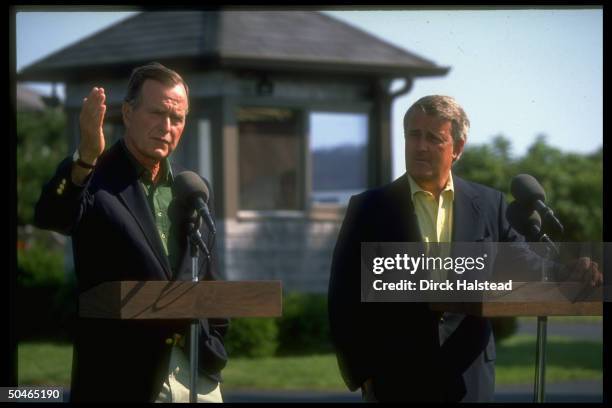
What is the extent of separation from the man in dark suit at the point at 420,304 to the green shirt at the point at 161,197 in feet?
2.39

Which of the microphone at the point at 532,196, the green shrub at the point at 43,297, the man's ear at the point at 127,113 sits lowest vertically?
the green shrub at the point at 43,297

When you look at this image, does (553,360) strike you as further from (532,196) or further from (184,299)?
(184,299)

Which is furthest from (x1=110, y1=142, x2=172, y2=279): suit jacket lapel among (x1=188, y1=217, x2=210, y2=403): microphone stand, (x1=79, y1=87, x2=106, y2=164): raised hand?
(x1=79, y1=87, x2=106, y2=164): raised hand

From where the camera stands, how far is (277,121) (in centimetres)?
1045

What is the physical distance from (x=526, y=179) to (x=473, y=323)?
0.64 meters

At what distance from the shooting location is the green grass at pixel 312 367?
6.79 meters

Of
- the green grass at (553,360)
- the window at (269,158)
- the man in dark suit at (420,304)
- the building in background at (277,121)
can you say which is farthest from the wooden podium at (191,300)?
the window at (269,158)

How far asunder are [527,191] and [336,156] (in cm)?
571

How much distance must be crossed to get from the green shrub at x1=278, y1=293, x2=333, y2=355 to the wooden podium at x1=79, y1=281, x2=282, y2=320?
4307 mm

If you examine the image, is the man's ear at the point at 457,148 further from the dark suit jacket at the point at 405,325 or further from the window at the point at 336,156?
the window at the point at 336,156

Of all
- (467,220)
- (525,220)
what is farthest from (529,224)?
(467,220)

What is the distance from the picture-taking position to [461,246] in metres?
4.95

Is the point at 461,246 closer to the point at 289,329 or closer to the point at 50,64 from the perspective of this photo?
the point at 50,64

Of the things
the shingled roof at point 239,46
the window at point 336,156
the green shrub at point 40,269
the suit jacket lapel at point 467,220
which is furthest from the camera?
the window at point 336,156
